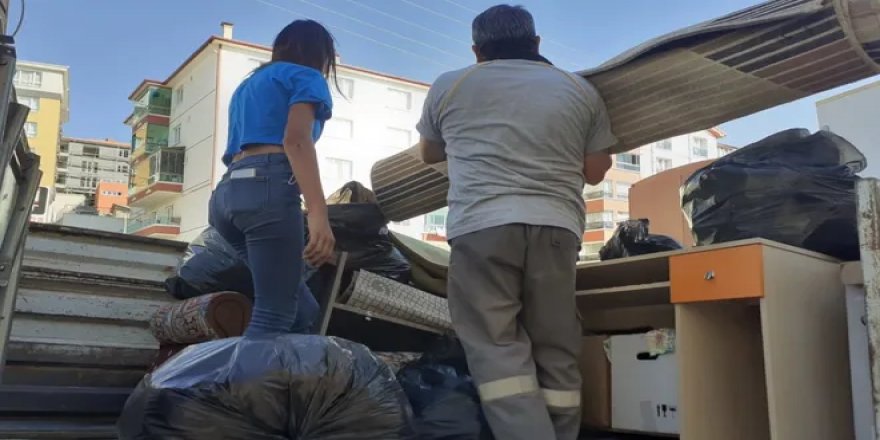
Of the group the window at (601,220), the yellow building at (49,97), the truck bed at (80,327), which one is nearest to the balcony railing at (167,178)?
the yellow building at (49,97)

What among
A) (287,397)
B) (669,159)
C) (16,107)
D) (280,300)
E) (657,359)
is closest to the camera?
(287,397)

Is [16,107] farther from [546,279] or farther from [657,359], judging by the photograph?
[657,359]

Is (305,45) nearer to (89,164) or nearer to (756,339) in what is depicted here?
(756,339)

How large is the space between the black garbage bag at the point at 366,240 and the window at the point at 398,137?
1103 inches

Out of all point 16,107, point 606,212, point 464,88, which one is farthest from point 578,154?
point 606,212

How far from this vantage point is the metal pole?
152 cm

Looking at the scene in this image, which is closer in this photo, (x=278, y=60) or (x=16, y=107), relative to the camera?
(x=16, y=107)

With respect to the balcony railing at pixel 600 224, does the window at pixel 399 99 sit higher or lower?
higher

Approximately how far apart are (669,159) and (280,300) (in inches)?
1336

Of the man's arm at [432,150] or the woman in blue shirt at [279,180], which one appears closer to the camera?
the woman in blue shirt at [279,180]

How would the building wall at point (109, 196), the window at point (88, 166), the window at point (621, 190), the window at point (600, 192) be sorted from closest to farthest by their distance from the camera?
the window at point (600, 192) < the window at point (621, 190) < the building wall at point (109, 196) < the window at point (88, 166)

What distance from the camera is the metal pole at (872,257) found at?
59.7 inches

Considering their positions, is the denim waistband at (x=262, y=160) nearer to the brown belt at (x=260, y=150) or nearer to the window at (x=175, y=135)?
the brown belt at (x=260, y=150)

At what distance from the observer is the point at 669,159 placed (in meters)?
33.7
